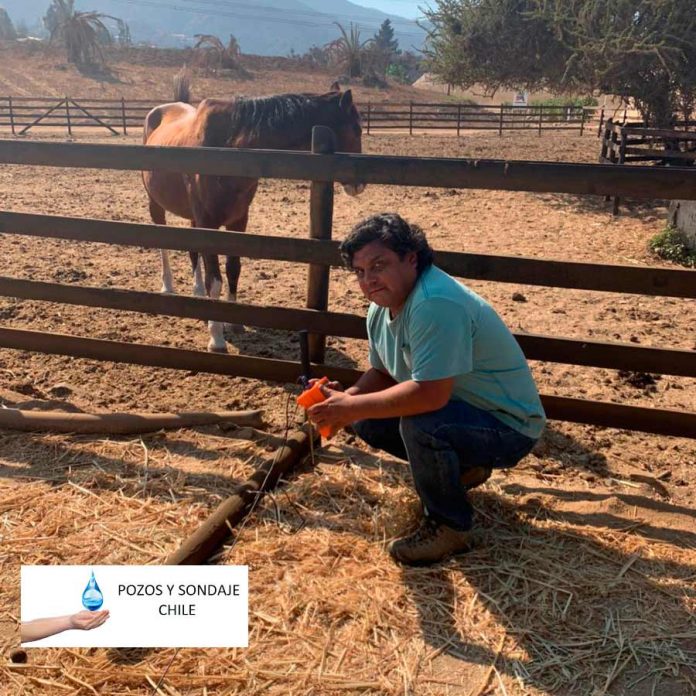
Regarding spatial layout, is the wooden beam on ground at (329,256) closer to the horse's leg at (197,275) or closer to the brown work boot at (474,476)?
the brown work boot at (474,476)

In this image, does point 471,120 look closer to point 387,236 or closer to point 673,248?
point 673,248

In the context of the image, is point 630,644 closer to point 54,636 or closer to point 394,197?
point 54,636

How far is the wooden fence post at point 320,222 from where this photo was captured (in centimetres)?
356

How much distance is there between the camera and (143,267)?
7.07 m

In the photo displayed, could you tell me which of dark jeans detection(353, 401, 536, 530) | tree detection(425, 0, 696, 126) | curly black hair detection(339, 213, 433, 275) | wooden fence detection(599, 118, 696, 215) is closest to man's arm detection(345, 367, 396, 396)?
dark jeans detection(353, 401, 536, 530)

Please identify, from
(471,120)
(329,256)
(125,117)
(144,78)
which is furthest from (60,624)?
(144,78)

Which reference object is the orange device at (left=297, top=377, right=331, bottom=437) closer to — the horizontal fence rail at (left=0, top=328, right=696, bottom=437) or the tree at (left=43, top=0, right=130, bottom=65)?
the horizontal fence rail at (left=0, top=328, right=696, bottom=437)

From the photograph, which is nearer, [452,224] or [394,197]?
[452,224]

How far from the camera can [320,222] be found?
3.69 meters

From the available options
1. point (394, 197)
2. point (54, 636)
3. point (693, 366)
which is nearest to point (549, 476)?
point (693, 366)

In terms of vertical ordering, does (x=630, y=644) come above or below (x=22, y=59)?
below

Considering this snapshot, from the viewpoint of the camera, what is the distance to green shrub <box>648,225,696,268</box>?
7.82 m

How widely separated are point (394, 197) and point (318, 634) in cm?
992

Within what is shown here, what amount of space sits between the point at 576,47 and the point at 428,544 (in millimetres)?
13494
